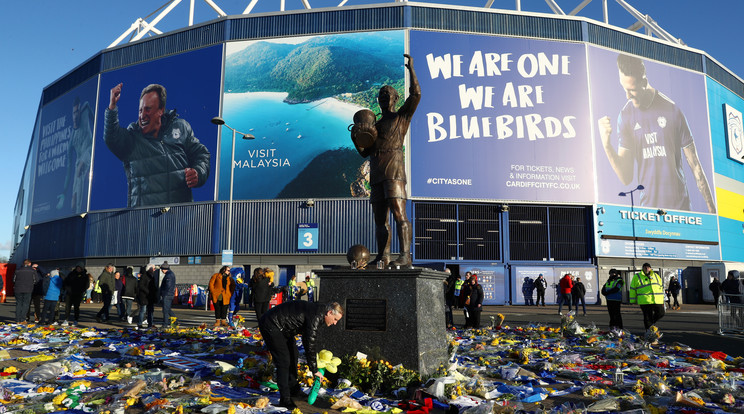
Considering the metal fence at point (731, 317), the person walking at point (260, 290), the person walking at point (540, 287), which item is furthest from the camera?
the person walking at point (540, 287)

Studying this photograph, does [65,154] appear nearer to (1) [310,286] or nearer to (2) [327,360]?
(1) [310,286]

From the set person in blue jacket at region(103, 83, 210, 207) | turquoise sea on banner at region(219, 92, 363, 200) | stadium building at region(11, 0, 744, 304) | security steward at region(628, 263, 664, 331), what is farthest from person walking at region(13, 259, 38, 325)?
person in blue jacket at region(103, 83, 210, 207)

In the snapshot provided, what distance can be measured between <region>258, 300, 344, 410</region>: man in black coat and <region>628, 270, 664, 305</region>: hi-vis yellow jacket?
9464 mm

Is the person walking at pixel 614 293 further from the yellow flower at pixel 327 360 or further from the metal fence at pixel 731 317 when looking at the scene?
the yellow flower at pixel 327 360

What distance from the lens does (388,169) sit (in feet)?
27.3

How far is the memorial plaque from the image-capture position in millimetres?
7297

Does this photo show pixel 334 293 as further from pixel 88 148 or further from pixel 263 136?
pixel 88 148

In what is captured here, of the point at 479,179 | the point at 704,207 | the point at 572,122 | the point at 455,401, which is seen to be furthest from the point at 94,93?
the point at 704,207

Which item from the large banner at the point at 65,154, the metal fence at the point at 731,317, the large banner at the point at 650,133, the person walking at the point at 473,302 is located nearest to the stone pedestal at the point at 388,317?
the person walking at the point at 473,302

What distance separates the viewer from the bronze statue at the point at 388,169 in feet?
27.2

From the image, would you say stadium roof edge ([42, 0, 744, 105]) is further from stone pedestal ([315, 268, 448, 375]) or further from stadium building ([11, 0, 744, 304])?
stone pedestal ([315, 268, 448, 375])

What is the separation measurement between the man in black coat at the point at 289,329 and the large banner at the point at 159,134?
96.8 feet

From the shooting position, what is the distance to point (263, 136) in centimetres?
3412

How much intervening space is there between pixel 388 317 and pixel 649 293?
8.70 meters
